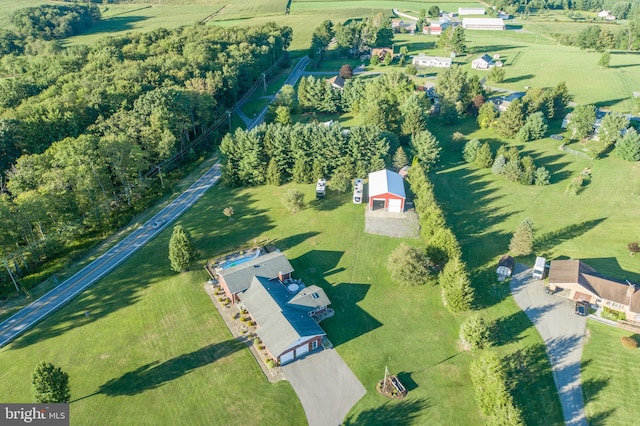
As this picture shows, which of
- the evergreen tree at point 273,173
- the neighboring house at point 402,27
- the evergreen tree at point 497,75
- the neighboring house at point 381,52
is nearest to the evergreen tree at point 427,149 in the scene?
the evergreen tree at point 273,173

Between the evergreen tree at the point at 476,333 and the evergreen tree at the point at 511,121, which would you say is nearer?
the evergreen tree at the point at 476,333

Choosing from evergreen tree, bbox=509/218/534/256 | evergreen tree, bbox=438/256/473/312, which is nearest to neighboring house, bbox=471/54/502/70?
evergreen tree, bbox=509/218/534/256

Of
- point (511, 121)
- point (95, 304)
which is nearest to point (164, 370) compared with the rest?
point (95, 304)

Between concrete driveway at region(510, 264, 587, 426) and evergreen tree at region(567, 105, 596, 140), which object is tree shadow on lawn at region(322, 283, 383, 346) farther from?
evergreen tree at region(567, 105, 596, 140)

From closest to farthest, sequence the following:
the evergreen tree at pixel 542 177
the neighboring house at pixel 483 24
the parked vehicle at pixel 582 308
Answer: the parked vehicle at pixel 582 308
the evergreen tree at pixel 542 177
the neighboring house at pixel 483 24

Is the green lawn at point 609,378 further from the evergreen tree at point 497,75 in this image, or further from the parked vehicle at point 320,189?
the evergreen tree at point 497,75
